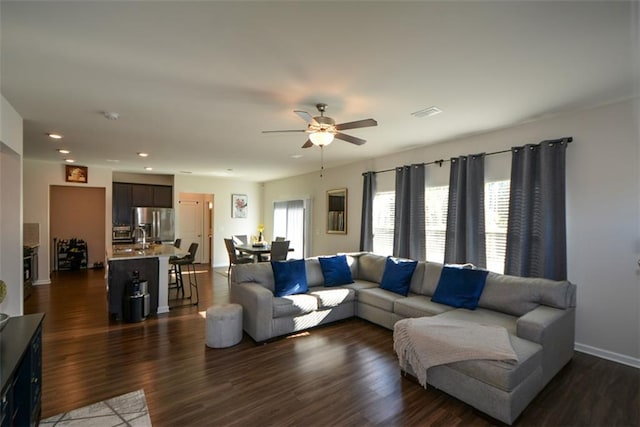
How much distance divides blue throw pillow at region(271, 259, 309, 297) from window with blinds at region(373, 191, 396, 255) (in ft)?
6.94

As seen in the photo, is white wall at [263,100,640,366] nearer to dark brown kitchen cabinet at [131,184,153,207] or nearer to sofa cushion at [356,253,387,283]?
sofa cushion at [356,253,387,283]

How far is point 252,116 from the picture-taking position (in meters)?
3.46

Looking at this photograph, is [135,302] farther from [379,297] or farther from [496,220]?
[496,220]

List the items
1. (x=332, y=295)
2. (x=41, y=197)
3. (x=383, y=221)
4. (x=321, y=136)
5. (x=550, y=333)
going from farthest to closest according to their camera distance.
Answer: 1. (x=41, y=197)
2. (x=383, y=221)
3. (x=332, y=295)
4. (x=321, y=136)
5. (x=550, y=333)

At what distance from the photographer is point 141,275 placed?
444cm

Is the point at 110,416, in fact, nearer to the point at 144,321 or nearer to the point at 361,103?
the point at 144,321

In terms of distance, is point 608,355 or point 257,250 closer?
point 608,355

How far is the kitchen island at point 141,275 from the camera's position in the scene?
13.9 feet

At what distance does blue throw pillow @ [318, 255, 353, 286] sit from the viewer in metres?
4.49

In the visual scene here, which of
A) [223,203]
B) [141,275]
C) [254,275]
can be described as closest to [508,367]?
[254,275]

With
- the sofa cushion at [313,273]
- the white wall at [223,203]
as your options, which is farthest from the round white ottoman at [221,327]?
the white wall at [223,203]

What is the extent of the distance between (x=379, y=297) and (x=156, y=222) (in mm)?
6792

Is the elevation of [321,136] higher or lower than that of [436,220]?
higher

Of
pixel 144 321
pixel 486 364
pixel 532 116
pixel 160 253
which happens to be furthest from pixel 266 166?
pixel 486 364
